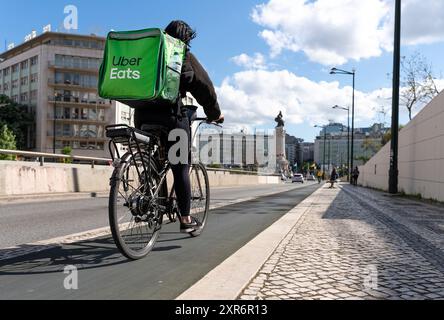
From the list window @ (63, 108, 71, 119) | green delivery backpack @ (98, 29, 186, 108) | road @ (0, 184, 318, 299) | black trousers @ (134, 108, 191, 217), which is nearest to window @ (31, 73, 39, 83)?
window @ (63, 108, 71, 119)

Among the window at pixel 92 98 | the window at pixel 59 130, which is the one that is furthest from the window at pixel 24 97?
the window at pixel 92 98

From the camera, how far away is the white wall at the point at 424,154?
42.8 feet

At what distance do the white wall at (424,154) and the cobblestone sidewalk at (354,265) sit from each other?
6.86m

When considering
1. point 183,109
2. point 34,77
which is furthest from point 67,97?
point 183,109

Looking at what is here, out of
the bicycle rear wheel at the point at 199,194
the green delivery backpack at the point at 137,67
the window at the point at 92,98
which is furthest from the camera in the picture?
the window at the point at 92,98

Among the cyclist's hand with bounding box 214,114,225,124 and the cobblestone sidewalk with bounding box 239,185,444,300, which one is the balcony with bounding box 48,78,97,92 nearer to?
the cobblestone sidewalk with bounding box 239,185,444,300

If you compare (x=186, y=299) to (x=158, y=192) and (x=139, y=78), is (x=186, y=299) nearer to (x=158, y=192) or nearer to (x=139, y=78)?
(x=158, y=192)

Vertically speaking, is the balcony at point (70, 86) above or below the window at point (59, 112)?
above

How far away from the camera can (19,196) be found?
39.0 feet

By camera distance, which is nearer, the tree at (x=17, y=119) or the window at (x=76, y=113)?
the tree at (x=17, y=119)

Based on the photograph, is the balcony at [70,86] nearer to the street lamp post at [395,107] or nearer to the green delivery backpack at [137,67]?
the street lamp post at [395,107]

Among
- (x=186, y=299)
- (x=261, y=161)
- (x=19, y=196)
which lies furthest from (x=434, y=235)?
(x=261, y=161)

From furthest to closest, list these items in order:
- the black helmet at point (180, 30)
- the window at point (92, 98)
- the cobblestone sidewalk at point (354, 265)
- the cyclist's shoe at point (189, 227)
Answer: the window at point (92, 98), the cyclist's shoe at point (189, 227), the black helmet at point (180, 30), the cobblestone sidewalk at point (354, 265)

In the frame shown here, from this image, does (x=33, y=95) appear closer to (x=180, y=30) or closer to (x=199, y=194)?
(x=199, y=194)
